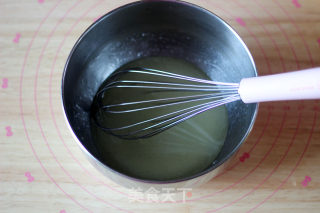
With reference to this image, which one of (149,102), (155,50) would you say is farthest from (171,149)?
(155,50)

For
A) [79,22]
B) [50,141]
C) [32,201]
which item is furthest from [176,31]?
[32,201]

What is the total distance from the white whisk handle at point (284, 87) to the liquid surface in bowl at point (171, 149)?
167 mm

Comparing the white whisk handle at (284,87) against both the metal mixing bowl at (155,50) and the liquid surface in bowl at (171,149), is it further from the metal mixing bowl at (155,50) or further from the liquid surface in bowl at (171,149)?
the liquid surface in bowl at (171,149)

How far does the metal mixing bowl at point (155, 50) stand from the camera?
2.19 ft

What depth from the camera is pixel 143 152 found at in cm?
72

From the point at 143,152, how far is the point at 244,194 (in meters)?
0.22

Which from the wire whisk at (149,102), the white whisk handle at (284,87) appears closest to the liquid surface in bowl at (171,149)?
the wire whisk at (149,102)

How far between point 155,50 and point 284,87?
0.36 meters

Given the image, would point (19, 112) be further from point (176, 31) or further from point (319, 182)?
point (319, 182)

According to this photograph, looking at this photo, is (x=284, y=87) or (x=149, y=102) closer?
(x=284, y=87)

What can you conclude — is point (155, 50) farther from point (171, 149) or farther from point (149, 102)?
point (171, 149)

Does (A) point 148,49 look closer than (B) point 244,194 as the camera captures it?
No

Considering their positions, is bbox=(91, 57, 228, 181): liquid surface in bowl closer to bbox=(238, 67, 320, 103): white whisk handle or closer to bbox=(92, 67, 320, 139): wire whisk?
bbox=(92, 67, 320, 139): wire whisk

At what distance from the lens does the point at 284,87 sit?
1.76 feet
